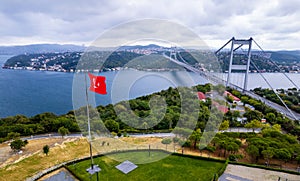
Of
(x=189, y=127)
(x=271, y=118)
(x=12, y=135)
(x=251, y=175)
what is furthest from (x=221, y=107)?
(x=12, y=135)

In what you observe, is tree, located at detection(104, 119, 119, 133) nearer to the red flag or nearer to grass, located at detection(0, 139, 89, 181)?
grass, located at detection(0, 139, 89, 181)

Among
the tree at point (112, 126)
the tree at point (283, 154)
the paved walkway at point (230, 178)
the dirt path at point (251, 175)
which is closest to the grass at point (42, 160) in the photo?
the tree at point (112, 126)

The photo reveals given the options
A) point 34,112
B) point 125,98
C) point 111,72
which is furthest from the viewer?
point 111,72

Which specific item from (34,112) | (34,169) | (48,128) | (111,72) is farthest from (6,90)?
(34,169)

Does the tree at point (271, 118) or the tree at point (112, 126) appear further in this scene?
the tree at point (271, 118)

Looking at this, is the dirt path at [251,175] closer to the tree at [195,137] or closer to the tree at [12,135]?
the tree at [195,137]

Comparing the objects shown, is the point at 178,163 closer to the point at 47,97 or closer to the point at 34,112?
the point at 34,112
